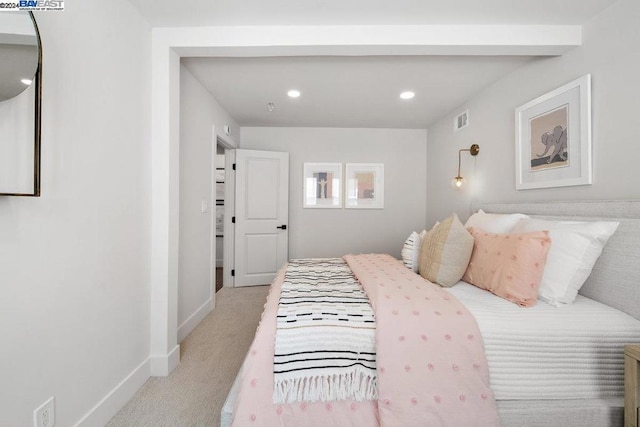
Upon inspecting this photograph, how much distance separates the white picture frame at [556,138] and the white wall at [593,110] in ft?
0.17

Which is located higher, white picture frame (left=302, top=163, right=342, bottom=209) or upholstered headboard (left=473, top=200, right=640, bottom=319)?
white picture frame (left=302, top=163, right=342, bottom=209)

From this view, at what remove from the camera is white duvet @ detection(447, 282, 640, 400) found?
4.24 feet

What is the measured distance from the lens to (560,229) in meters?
1.61

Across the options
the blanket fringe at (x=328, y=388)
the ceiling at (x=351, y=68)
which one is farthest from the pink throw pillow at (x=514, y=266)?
the ceiling at (x=351, y=68)

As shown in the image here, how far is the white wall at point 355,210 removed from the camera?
14.2 ft

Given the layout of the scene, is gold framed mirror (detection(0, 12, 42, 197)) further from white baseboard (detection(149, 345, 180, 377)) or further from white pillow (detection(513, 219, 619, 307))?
white pillow (detection(513, 219, 619, 307))

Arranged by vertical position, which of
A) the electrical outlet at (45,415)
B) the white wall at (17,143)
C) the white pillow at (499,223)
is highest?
the white wall at (17,143)

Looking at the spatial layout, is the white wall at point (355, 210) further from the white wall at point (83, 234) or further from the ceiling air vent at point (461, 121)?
the white wall at point (83, 234)

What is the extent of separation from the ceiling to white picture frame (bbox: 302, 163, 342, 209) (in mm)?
675

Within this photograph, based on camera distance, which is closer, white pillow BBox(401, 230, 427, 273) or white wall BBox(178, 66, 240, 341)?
white pillow BBox(401, 230, 427, 273)

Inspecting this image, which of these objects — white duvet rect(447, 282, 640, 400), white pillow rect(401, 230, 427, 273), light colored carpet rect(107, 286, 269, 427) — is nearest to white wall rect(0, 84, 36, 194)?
light colored carpet rect(107, 286, 269, 427)

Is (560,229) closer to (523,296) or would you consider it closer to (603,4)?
(523,296)

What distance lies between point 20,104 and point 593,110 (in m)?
2.99

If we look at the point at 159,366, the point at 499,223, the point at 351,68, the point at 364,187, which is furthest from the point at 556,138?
the point at 159,366
